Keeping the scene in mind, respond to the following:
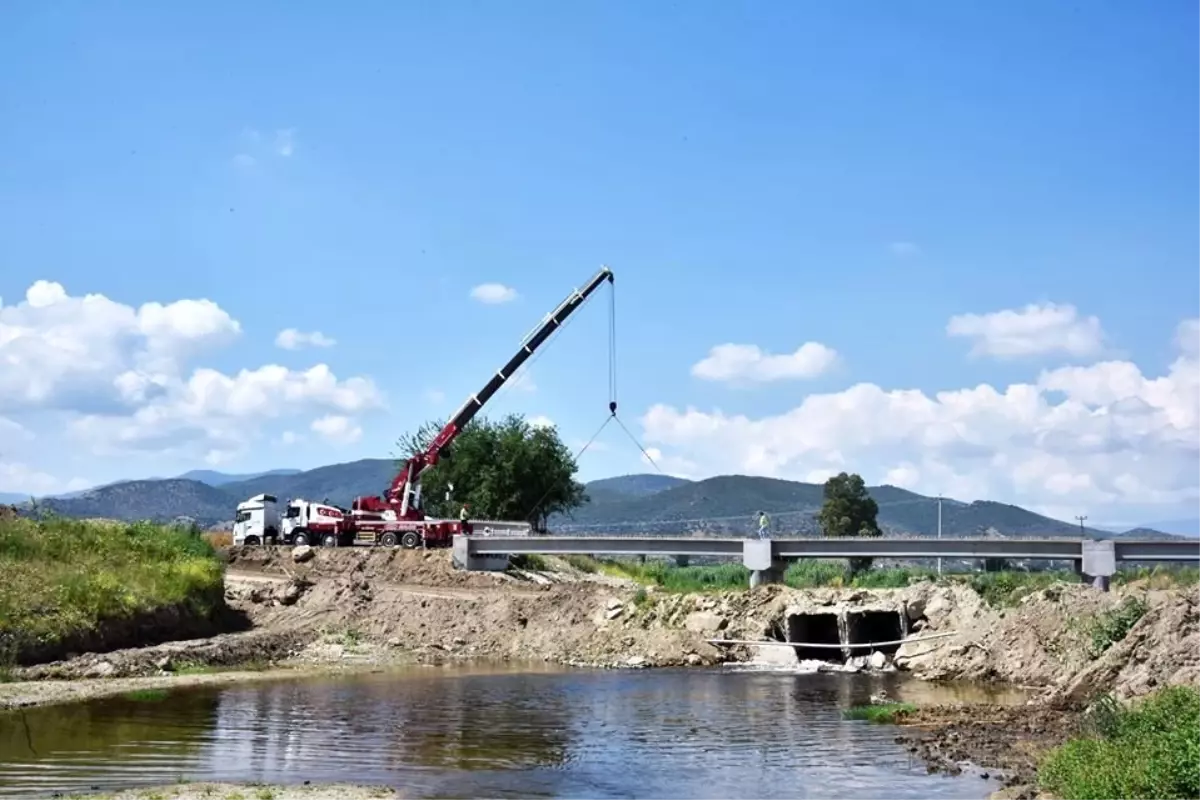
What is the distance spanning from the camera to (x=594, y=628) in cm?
4600

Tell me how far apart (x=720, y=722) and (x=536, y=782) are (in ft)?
28.1

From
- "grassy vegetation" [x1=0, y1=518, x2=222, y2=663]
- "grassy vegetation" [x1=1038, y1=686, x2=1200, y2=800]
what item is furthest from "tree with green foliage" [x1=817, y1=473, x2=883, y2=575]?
"grassy vegetation" [x1=1038, y1=686, x2=1200, y2=800]

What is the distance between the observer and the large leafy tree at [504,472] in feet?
269

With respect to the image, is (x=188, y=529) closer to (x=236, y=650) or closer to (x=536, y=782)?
(x=236, y=650)

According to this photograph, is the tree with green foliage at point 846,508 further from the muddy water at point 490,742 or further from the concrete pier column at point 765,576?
the muddy water at point 490,742

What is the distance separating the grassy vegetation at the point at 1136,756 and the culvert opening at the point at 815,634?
70.9 ft

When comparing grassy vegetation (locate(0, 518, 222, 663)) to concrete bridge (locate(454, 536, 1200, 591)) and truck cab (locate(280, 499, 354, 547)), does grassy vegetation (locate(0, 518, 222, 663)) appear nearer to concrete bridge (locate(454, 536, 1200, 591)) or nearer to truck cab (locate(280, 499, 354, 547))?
truck cab (locate(280, 499, 354, 547))

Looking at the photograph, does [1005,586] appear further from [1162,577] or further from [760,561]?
[760,561]

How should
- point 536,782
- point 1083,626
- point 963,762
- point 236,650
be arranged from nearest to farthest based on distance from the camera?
point 536,782
point 963,762
point 1083,626
point 236,650

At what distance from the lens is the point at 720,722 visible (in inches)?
1121

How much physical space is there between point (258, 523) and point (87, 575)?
22587 millimetres

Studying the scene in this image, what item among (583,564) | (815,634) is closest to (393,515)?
(583,564)

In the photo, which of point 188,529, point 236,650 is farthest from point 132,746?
point 188,529

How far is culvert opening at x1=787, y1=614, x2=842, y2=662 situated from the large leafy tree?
38335 mm
